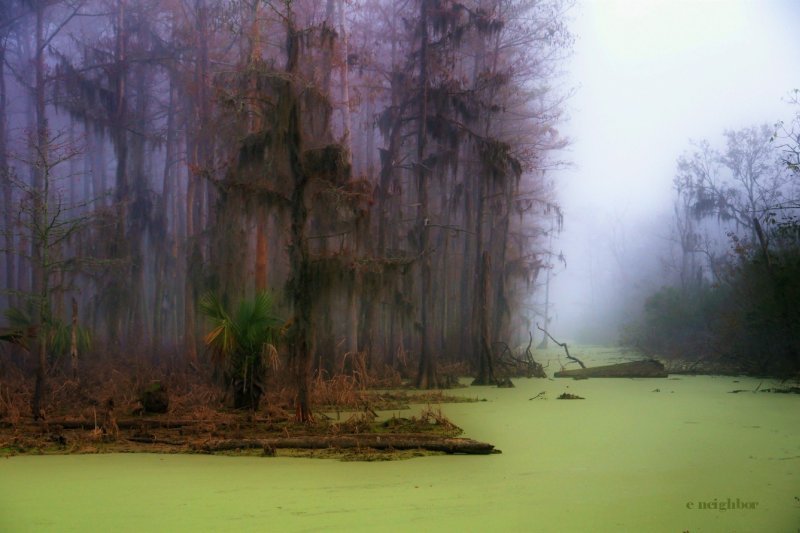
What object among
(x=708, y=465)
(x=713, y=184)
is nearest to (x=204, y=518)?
(x=708, y=465)

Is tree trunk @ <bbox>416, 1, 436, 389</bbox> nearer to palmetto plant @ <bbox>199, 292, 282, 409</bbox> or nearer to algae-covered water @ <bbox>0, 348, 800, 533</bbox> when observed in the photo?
palmetto plant @ <bbox>199, 292, 282, 409</bbox>

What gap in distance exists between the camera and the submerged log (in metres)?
14.4

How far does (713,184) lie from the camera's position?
25.9m

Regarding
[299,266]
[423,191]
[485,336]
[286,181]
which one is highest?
[423,191]

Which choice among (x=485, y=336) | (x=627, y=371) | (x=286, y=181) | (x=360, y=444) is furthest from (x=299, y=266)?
(x=627, y=371)

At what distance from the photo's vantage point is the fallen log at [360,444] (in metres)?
6.34

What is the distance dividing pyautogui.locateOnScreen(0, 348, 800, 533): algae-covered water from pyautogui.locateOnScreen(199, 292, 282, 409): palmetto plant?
2510 millimetres

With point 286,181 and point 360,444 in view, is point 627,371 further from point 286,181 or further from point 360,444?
point 360,444

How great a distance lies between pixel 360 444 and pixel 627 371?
32.0 ft

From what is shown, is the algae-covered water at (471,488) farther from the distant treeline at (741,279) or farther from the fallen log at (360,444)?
the distant treeline at (741,279)

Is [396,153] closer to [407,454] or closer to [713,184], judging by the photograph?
[407,454]

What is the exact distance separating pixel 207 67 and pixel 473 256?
8.99 meters

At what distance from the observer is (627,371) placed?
579 inches

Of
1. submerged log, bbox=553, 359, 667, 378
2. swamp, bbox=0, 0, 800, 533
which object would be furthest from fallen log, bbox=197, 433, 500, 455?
submerged log, bbox=553, 359, 667, 378
